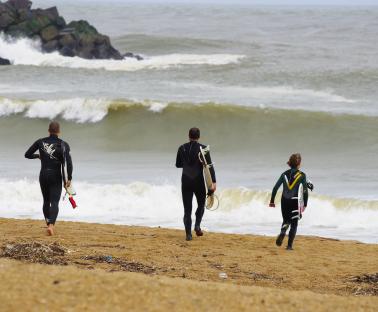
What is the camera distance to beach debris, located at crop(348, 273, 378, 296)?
8.40m

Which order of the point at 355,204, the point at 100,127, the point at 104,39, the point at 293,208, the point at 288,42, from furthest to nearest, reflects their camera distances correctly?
the point at 288,42 → the point at 104,39 → the point at 100,127 → the point at 355,204 → the point at 293,208

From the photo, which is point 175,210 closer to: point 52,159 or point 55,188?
point 55,188

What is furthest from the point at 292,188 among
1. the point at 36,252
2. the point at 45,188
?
the point at 36,252

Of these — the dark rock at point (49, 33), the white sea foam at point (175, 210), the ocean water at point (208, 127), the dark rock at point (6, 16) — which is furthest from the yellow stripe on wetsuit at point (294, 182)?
the dark rock at point (6, 16)

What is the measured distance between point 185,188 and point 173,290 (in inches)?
146

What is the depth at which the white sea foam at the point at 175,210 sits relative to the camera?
1463cm

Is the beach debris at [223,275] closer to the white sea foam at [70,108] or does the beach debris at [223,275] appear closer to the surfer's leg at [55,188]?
the surfer's leg at [55,188]

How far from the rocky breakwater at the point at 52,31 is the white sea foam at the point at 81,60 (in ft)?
2.16

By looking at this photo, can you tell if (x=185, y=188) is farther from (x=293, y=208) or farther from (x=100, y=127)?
(x=100, y=127)

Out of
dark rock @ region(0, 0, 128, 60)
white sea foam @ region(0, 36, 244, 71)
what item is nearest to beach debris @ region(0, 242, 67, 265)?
white sea foam @ region(0, 36, 244, 71)

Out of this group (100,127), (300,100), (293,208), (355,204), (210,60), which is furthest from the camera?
(210,60)

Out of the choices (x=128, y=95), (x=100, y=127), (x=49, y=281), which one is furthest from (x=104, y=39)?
(x=49, y=281)

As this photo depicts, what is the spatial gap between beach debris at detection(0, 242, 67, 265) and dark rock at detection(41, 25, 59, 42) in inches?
1714

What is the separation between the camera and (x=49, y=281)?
7250mm
